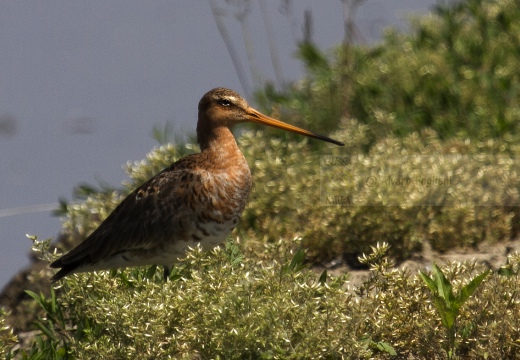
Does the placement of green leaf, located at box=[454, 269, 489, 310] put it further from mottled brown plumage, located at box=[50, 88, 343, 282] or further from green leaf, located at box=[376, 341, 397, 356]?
mottled brown plumage, located at box=[50, 88, 343, 282]

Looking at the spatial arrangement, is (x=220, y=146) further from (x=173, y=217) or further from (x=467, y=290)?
(x=467, y=290)

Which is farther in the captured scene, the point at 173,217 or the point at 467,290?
the point at 173,217

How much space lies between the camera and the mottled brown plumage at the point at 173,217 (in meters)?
6.43

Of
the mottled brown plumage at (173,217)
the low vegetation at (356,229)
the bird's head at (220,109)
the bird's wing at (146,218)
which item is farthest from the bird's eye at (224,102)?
the low vegetation at (356,229)

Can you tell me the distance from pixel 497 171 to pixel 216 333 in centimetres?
348

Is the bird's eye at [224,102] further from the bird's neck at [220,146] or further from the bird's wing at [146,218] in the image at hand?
the bird's wing at [146,218]

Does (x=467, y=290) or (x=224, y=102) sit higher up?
(x=224, y=102)

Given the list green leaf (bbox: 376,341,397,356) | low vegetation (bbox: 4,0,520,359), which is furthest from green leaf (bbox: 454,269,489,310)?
green leaf (bbox: 376,341,397,356)

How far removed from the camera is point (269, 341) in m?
5.11

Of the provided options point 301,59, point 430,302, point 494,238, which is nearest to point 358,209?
point 494,238

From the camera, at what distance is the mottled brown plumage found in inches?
253

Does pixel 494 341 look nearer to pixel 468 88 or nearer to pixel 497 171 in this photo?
pixel 497 171

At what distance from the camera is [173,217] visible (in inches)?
255

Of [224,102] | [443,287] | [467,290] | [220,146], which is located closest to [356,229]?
[220,146]
